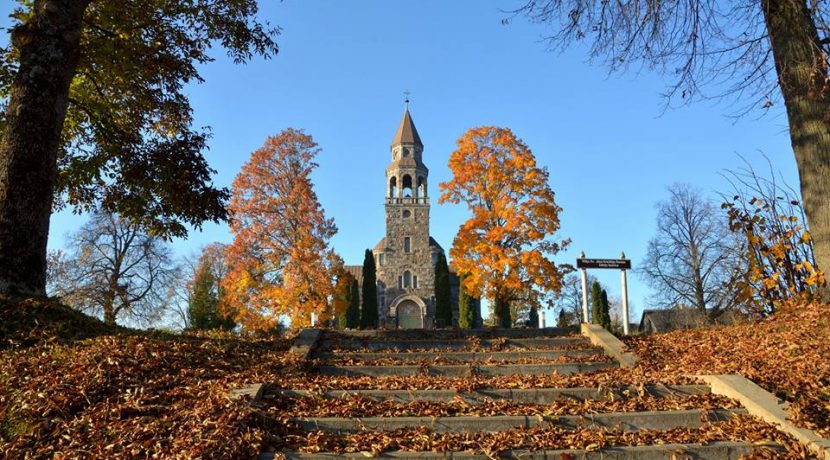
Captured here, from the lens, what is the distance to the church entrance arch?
158 ft

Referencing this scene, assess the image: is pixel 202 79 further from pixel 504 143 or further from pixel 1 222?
pixel 504 143

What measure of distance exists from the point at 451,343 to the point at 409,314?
41.3 meters

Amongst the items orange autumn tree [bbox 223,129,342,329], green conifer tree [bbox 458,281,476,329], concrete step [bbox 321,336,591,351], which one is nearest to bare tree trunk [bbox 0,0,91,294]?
concrete step [bbox 321,336,591,351]

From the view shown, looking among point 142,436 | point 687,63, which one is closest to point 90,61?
point 142,436

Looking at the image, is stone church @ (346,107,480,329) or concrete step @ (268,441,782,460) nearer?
concrete step @ (268,441,782,460)

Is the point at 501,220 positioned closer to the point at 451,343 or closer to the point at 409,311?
the point at 451,343

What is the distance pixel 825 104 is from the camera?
6762 mm

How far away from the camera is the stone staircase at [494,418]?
3.80m

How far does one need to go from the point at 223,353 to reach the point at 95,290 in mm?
24468

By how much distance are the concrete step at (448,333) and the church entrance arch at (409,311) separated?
131ft

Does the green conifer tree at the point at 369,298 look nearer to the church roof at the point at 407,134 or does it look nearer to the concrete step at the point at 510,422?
the church roof at the point at 407,134

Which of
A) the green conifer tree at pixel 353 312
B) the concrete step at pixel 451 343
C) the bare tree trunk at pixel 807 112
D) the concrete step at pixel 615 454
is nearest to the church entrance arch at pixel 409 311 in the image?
the green conifer tree at pixel 353 312

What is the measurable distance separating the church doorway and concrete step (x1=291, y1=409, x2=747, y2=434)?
145 ft

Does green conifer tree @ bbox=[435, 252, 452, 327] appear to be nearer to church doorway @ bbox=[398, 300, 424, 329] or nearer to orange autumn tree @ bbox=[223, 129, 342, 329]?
church doorway @ bbox=[398, 300, 424, 329]
